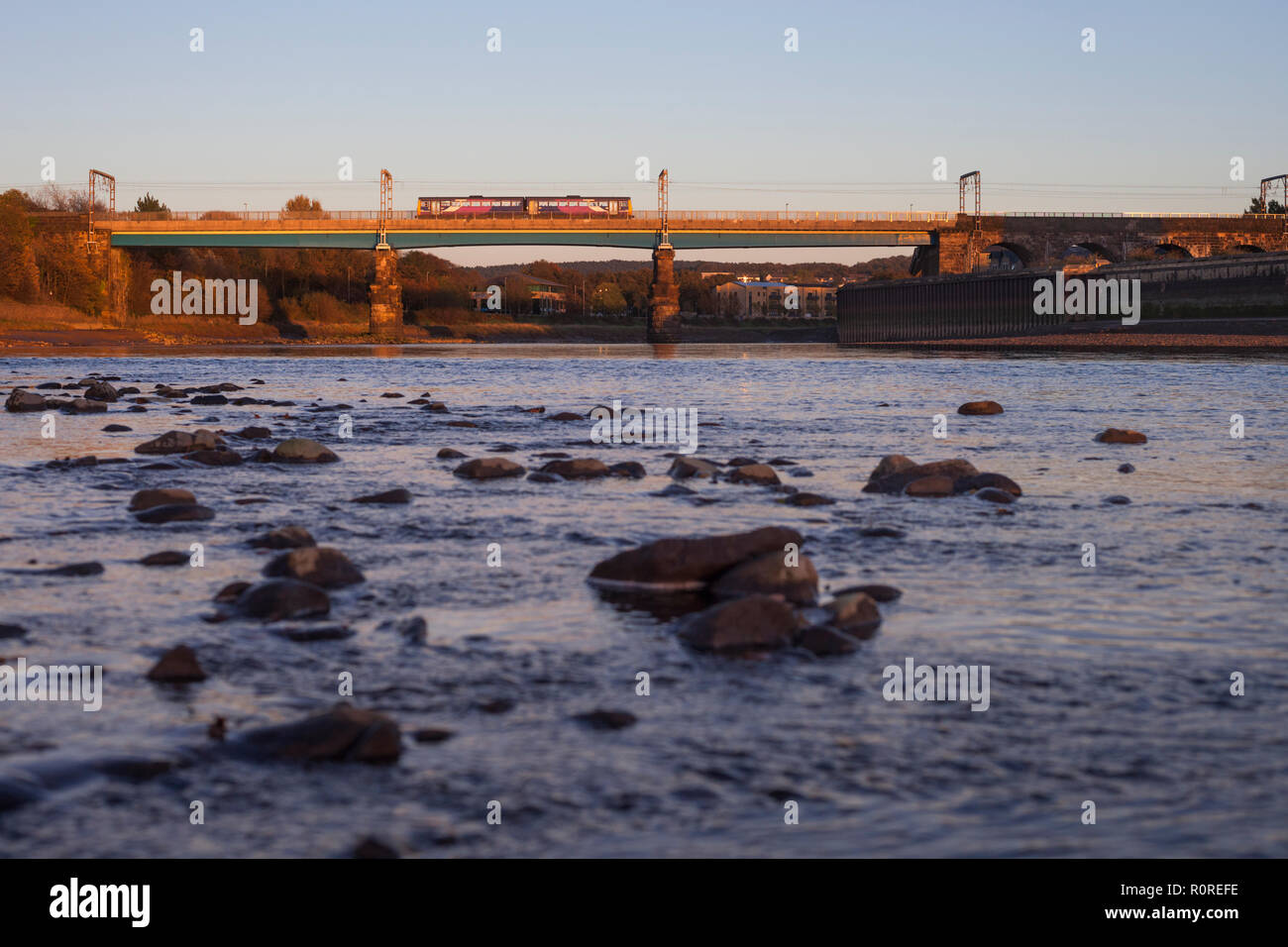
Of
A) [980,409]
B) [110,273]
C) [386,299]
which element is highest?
[110,273]

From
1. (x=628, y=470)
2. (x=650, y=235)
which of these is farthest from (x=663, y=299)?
(x=628, y=470)

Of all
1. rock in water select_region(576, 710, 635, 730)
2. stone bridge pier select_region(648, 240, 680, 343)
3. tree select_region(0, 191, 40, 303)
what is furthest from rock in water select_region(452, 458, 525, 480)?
stone bridge pier select_region(648, 240, 680, 343)

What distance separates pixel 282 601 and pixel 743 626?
3.01 m

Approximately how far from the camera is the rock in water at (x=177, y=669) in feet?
22.2

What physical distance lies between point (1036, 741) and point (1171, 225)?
6100 inches

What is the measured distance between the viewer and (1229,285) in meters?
76.3

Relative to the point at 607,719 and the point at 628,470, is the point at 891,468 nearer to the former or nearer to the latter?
the point at 628,470

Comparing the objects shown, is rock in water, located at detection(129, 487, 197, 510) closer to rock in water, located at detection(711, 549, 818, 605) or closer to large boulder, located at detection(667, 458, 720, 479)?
large boulder, located at detection(667, 458, 720, 479)

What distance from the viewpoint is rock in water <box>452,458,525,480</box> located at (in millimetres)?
15641

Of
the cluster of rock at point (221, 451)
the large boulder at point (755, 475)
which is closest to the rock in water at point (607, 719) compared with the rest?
the large boulder at point (755, 475)

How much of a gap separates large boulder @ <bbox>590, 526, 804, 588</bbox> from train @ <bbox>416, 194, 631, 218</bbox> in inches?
4903

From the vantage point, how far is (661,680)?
680cm

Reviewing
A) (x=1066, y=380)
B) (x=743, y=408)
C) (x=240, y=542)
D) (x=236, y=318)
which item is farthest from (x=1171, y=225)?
(x=240, y=542)

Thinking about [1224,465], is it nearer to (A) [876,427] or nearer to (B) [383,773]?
(A) [876,427]
